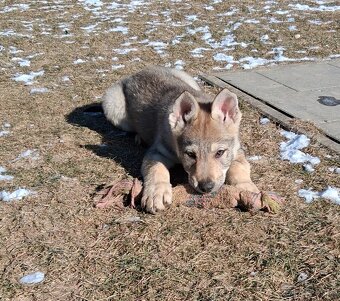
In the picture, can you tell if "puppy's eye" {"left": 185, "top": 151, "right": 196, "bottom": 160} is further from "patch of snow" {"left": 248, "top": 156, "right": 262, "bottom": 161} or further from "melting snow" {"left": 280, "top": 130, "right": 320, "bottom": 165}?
"melting snow" {"left": 280, "top": 130, "right": 320, "bottom": 165}

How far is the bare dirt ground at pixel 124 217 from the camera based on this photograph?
319 cm

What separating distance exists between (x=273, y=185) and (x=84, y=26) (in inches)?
308

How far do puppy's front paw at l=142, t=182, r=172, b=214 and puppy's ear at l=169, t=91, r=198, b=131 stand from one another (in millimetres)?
545

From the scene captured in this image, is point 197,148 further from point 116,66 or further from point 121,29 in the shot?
point 121,29

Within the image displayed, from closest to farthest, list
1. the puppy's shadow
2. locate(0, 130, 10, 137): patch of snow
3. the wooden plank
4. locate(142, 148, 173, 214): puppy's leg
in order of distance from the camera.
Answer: locate(142, 148, 173, 214): puppy's leg
the puppy's shadow
the wooden plank
locate(0, 130, 10, 137): patch of snow

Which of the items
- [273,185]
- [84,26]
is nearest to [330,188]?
[273,185]

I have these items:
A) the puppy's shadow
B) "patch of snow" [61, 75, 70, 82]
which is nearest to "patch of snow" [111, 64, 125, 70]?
"patch of snow" [61, 75, 70, 82]

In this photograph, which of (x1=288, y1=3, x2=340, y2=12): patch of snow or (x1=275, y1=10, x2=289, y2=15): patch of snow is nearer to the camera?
(x1=275, y1=10, x2=289, y2=15): patch of snow

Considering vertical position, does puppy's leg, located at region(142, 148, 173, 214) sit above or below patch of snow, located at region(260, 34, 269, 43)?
above

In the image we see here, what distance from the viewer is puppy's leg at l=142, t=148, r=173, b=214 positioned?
393 centimetres

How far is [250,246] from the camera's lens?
3.54 metres

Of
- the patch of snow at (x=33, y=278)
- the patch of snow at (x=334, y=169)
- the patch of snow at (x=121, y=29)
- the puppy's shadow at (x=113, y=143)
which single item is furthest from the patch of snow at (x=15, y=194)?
the patch of snow at (x=121, y=29)

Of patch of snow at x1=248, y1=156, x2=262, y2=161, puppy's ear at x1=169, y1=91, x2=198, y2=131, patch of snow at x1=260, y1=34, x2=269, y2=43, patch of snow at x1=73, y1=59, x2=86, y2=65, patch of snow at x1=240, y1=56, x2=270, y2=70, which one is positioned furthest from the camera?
patch of snow at x1=260, y1=34, x2=269, y2=43

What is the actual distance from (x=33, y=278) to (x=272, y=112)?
11.9 ft
